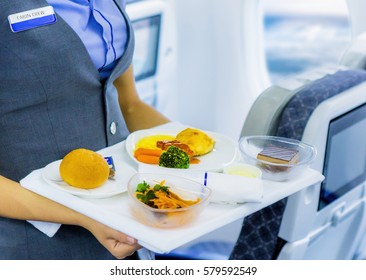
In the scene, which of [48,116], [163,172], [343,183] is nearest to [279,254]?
[343,183]

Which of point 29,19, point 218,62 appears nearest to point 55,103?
point 29,19

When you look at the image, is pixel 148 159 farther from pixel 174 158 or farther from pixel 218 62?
Result: pixel 218 62

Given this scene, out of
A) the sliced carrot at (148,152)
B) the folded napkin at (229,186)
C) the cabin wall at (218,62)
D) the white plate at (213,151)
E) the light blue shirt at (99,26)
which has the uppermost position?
the light blue shirt at (99,26)

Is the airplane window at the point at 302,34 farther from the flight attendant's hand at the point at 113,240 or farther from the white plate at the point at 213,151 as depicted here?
the flight attendant's hand at the point at 113,240

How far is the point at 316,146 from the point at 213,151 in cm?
46

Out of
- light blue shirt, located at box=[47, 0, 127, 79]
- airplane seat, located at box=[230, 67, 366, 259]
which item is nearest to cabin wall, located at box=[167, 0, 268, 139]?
airplane seat, located at box=[230, 67, 366, 259]

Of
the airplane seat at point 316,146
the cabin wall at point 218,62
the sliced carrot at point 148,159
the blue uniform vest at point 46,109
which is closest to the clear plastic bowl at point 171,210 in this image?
the sliced carrot at point 148,159

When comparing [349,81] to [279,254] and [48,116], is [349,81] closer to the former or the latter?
[279,254]

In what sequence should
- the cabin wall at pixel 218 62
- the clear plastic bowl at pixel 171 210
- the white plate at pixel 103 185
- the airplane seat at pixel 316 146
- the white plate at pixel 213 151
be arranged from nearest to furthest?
1. the clear plastic bowl at pixel 171 210
2. the white plate at pixel 103 185
3. the white plate at pixel 213 151
4. the airplane seat at pixel 316 146
5. the cabin wall at pixel 218 62

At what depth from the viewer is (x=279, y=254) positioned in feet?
6.93

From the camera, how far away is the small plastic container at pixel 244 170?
146 cm

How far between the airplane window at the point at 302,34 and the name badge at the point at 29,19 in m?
6.84

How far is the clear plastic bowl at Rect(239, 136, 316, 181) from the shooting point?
1.48 metres

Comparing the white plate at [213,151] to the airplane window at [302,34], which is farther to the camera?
the airplane window at [302,34]
